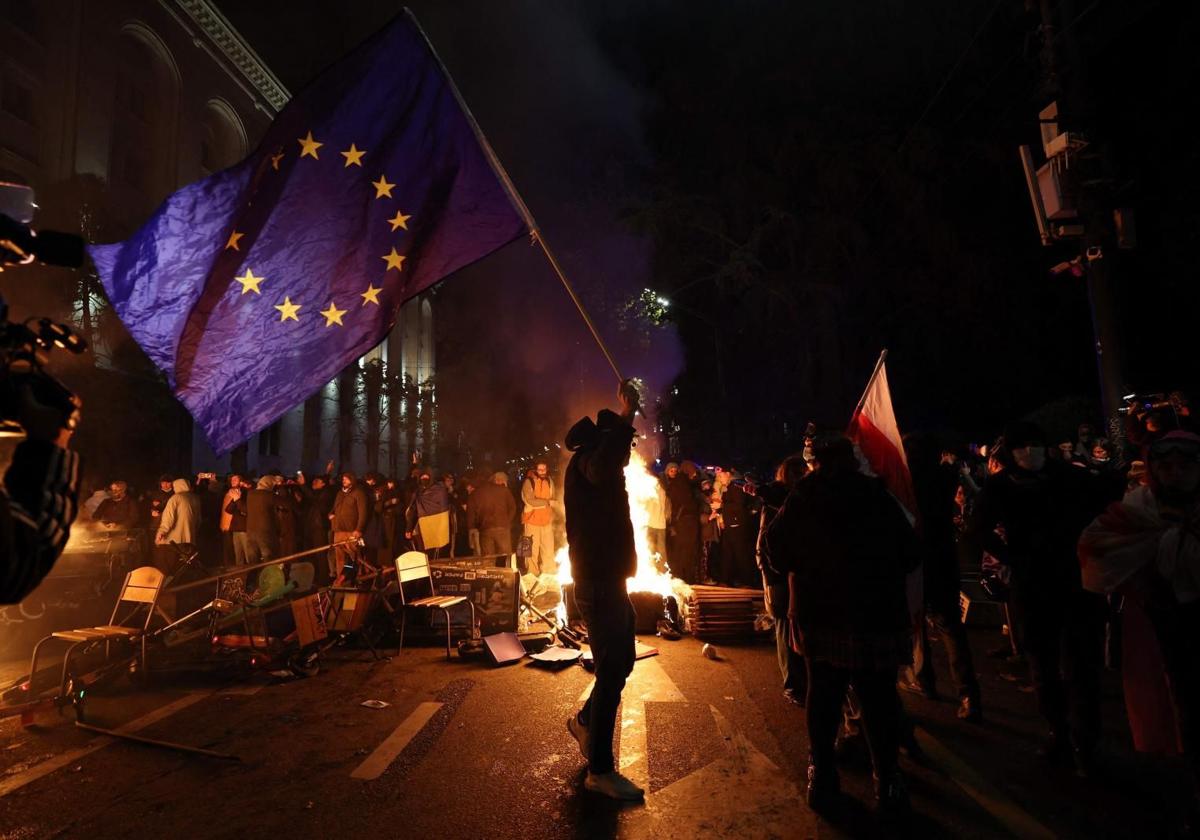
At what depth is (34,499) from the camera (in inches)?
66.6

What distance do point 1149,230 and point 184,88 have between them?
3531 cm

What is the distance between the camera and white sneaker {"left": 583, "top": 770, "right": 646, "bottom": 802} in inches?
146

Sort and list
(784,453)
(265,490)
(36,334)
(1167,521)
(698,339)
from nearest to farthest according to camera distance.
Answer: (36,334)
(1167,521)
(265,490)
(784,453)
(698,339)

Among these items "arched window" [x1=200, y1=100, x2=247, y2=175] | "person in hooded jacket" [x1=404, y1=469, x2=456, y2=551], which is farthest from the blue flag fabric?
"arched window" [x1=200, y1=100, x2=247, y2=175]

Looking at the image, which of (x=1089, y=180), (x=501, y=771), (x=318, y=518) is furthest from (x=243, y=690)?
(x=1089, y=180)

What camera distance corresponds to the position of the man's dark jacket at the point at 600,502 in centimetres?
396

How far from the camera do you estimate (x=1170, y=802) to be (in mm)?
3660

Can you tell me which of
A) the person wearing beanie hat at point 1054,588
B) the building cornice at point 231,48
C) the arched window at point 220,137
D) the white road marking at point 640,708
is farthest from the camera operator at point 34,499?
the arched window at point 220,137

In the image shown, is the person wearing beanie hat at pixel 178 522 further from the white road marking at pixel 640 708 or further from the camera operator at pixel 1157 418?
the camera operator at pixel 1157 418

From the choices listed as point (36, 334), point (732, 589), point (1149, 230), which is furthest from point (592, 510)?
point (1149, 230)

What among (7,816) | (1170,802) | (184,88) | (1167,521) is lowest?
(1170,802)

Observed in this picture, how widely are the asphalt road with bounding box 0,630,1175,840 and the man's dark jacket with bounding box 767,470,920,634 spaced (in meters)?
1.05

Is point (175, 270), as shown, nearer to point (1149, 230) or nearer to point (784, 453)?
point (1149, 230)

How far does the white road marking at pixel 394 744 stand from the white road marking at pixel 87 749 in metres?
1.98
